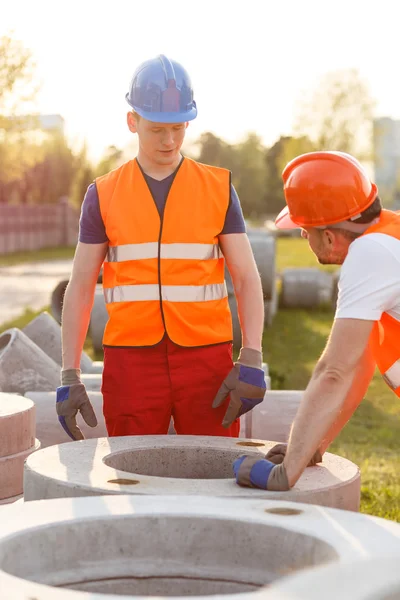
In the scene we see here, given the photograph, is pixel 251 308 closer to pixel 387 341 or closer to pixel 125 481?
pixel 387 341

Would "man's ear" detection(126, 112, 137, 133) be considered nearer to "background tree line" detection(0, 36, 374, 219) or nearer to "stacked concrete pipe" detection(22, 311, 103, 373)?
"stacked concrete pipe" detection(22, 311, 103, 373)

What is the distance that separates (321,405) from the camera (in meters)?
3.08

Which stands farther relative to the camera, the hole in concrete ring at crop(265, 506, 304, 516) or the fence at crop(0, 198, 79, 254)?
the fence at crop(0, 198, 79, 254)

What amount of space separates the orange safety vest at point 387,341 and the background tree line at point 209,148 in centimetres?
3325

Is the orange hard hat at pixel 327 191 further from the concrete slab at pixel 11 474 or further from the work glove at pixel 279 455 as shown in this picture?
the concrete slab at pixel 11 474

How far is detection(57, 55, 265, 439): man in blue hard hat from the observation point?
13.5 feet

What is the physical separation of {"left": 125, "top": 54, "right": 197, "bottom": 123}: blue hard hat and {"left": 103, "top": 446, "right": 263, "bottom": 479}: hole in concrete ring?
1.30m

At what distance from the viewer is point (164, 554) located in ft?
8.91

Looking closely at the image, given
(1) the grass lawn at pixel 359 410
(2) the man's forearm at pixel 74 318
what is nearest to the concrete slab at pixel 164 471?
(2) the man's forearm at pixel 74 318

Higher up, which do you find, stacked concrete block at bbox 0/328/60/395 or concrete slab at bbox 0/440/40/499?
concrete slab at bbox 0/440/40/499

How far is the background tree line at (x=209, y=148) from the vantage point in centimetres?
3612

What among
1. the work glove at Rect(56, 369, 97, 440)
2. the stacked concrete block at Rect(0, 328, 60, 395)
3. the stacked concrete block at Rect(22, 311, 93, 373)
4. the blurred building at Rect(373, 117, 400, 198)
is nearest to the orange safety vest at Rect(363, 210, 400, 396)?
the work glove at Rect(56, 369, 97, 440)

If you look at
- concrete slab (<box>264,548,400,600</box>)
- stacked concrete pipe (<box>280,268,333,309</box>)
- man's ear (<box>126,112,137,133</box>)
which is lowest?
stacked concrete pipe (<box>280,268,333,309</box>)

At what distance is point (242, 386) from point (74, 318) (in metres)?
0.77
